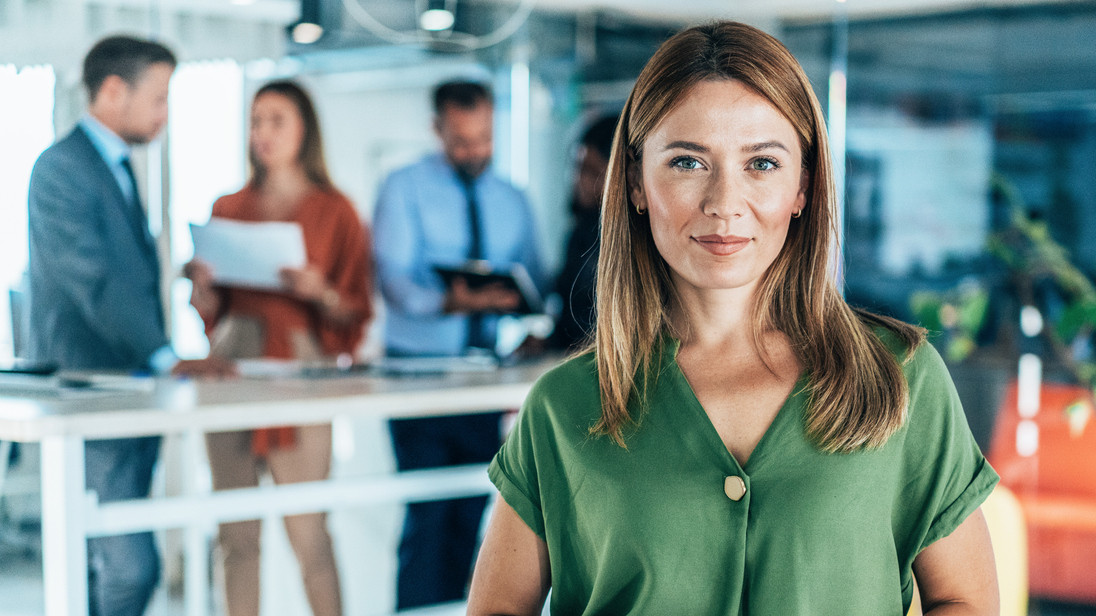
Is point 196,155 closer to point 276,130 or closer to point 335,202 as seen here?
point 276,130

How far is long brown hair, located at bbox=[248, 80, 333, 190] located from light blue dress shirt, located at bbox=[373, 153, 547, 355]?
23 centimetres

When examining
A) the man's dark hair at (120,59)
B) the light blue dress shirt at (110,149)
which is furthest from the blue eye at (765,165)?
the man's dark hair at (120,59)

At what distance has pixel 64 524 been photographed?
2076mm

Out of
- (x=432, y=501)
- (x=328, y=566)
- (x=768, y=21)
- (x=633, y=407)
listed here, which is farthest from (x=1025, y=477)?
(x=633, y=407)

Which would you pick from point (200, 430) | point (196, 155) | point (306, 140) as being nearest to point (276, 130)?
point (306, 140)

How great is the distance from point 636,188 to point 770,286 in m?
0.17

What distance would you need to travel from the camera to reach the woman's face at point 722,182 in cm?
97

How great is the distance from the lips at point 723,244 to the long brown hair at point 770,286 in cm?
10

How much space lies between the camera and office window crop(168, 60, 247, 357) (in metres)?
4.04

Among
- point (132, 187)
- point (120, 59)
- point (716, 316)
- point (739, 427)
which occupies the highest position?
point (120, 59)

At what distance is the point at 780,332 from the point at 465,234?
2494mm

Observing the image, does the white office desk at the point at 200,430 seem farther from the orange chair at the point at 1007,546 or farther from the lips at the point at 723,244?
the lips at the point at 723,244

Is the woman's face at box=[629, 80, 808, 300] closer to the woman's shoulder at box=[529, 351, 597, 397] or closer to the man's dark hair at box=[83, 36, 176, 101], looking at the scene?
the woman's shoulder at box=[529, 351, 597, 397]

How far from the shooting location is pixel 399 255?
337 cm
